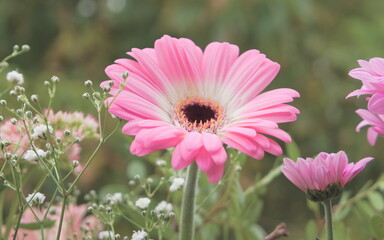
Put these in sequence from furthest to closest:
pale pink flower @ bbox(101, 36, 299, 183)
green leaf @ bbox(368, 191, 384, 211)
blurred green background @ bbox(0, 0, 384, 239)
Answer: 1. blurred green background @ bbox(0, 0, 384, 239)
2. green leaf @ bbox(368, 191, 384, 211)
3. pale pink flower @ bbox(101, 36, 299, 183)

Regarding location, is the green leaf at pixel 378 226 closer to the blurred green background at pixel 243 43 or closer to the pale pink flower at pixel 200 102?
the pale pink flower at pixel 200 102

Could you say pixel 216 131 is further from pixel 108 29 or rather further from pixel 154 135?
pixel 108 29

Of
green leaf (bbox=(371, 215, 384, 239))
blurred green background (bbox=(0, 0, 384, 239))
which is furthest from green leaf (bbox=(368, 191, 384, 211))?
blurred green background (bbox=(0, 0, 384, 239))

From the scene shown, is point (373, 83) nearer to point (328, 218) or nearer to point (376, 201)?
point (328, 218)

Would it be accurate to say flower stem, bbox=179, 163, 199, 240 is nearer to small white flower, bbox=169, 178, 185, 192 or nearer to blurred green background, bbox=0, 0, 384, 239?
small white flower, bbox=169, 178, 185, 192

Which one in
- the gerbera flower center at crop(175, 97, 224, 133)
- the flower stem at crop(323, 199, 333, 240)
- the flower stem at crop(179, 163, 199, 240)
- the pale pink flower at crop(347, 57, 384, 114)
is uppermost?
the gerbera flower center at crop(175, 97, 224, 133)

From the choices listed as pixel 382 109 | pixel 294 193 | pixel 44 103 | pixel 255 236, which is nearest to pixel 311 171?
pixel 382 109

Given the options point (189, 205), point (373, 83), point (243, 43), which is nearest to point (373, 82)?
point (373, 83)
